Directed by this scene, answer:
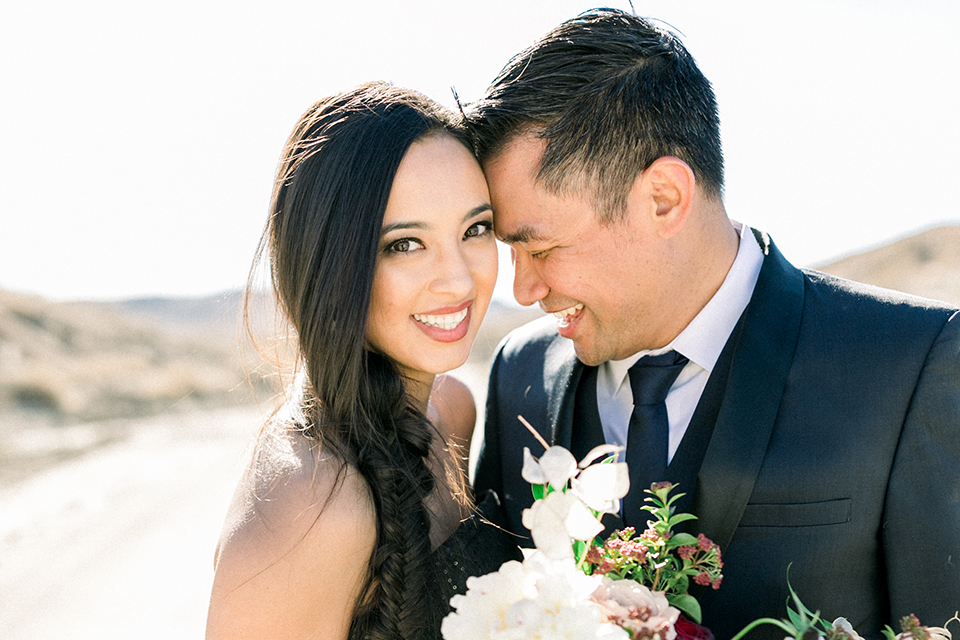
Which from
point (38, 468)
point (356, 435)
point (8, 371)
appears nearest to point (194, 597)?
point (356, 435)

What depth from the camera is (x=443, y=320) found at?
2594 mm

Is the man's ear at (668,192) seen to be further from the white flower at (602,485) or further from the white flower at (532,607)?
the white flower at (532,607)

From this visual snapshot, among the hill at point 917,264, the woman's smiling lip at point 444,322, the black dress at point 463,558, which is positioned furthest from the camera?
the hill at point 917,264

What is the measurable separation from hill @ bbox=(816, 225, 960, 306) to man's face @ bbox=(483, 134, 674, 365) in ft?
50.8

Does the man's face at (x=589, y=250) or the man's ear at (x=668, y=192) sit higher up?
the man's ear at (x=668, y=192)

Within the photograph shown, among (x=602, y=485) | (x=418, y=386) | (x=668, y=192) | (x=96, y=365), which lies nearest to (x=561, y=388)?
(x=418, y=386)

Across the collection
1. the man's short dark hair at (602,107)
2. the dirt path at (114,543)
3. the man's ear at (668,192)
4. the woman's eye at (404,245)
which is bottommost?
the dirt path at (114,543)

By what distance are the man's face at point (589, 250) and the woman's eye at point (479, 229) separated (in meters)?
0.04

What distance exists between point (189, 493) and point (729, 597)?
370 inches

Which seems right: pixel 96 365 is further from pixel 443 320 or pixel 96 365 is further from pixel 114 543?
pixel 443 320

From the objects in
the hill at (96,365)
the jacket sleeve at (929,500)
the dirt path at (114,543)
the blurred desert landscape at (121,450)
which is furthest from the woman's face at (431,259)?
the hill at (96,365)

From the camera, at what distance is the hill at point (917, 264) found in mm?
16562

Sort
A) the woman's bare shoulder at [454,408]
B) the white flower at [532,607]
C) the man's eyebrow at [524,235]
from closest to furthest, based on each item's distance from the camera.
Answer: the white flower at [532,607] → the man's eyebrow at [524,235] → the woman's bare shoulder at [454,408]

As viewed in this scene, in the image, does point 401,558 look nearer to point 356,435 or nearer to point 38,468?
point 356,435
